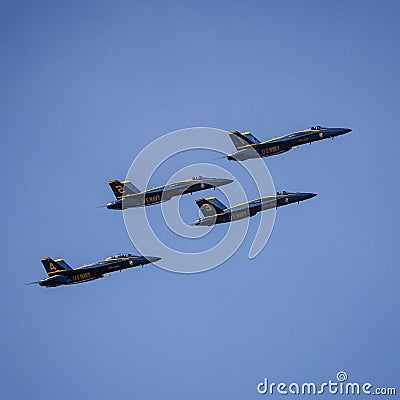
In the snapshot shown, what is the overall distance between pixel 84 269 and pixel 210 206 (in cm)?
2059

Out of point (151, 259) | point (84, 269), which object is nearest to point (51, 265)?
point (84, 269)

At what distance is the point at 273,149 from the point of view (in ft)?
509

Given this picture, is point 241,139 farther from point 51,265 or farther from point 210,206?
point 51,265

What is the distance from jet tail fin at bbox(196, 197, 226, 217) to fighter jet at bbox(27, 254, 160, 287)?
1106 cm

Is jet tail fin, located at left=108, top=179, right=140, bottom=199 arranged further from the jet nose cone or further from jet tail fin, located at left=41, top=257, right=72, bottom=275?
jet tail fin, located at left=41, top=257, right=72, bottom=275

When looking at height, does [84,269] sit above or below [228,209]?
below

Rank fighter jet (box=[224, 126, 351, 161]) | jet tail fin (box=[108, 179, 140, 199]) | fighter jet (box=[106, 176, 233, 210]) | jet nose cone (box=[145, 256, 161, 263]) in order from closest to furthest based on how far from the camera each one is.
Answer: fighter jet (box=[224, 126, 351, 161]) → jet nose cone (box=[145, 256, 161, 263]) → fighter jet (box=[106, 176, 233, 210]) → jet tail fin (box=[108, 179, 140, 199])

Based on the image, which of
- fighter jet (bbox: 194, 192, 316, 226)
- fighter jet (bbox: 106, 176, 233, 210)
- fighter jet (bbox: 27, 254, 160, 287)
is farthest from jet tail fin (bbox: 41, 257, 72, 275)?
fighter jet (bbox: 194, 192, 316, 226)

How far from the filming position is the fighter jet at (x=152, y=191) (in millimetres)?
157750

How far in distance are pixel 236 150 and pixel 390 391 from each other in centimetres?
4760

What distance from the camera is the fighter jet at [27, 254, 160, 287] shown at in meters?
154

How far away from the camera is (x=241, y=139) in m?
155

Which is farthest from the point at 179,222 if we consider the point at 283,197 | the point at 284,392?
the point at 284,392

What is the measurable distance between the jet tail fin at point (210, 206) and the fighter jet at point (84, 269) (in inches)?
435
